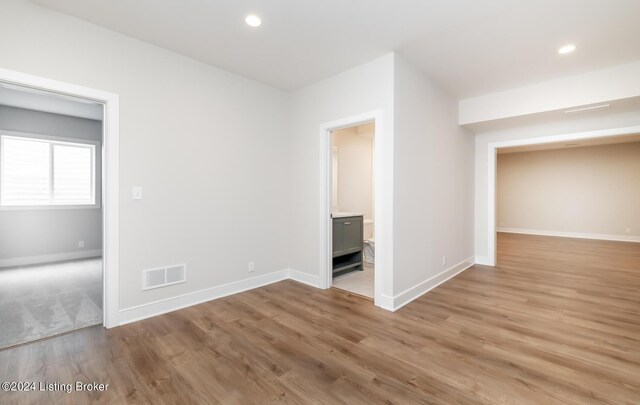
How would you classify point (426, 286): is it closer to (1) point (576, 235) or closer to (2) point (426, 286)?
(2) point (426, 286)

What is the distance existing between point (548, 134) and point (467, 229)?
1.92 meters

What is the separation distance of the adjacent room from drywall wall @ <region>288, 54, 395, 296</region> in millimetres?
26

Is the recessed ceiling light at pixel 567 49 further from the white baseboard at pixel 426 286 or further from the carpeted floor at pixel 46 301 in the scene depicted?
the carpeted floor at pixel 46 301

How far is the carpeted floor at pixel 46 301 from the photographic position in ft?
8.36

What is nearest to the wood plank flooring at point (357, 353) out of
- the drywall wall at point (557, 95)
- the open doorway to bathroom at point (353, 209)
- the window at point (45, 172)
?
the open doorway to bathroom at point (353, 209)

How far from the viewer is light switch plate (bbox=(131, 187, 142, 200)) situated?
8.99ft

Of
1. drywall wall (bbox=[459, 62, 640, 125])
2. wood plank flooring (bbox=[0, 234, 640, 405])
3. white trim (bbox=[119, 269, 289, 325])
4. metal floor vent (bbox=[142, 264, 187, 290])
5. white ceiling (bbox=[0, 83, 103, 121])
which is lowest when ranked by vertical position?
wood plank flooring (bbox=[0, 234, 640, 405])

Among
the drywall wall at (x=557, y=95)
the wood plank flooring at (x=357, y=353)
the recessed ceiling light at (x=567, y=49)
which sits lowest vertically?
the wood plank flooring at (x=357, y=353)

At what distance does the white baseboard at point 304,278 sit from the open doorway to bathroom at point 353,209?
26 cm

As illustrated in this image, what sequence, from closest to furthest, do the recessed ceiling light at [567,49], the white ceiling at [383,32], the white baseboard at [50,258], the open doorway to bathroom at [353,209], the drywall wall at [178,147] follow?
the white ceiling at [383,32], the drywall wall at [178,147], the recessed ceiling light at [567,49], the open doorway to bathroom at [353,209], the white baseboard at [50,258]

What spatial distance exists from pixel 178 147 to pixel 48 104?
367 cm

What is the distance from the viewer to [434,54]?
10.1 feet

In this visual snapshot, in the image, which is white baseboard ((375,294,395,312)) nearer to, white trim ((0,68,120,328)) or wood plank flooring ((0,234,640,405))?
wood plank flooring ((0,234,640,405))

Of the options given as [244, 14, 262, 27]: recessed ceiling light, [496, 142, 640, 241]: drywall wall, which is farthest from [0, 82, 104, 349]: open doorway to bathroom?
[496, 142, 640, 241]: drywall wall
